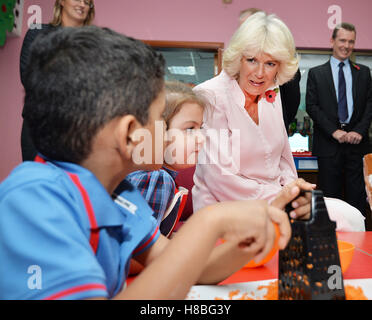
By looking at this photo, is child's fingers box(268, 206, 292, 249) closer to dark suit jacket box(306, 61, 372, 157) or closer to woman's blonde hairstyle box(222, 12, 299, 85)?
woman's blonde hairstyle box(222, 12, 299, 85)

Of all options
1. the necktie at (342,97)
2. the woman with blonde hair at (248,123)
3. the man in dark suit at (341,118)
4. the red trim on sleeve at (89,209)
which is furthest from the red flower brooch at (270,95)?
the necktie at (342,97)

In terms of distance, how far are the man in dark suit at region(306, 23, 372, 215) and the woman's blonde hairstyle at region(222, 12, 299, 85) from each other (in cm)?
175

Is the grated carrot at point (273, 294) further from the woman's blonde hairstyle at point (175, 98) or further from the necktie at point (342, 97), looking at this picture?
the necktie at point (342, 97)

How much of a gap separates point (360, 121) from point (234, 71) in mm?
2179

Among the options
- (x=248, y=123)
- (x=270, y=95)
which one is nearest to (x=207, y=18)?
(x=270, y=95)

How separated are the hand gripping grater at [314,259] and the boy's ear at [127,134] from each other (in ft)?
0.95

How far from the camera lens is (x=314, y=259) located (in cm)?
56

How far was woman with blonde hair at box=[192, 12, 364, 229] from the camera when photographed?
164 centimetres

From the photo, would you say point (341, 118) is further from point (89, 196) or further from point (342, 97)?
point (89, 196)

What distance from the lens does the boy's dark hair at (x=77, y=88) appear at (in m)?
0.50

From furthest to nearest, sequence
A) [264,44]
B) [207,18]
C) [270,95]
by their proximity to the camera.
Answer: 1. [207,18]
2. [270,95]
3. [264,44]

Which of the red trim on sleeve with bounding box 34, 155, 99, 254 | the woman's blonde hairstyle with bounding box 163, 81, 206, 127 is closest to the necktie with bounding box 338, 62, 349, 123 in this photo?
the woman's blonde hairstyle with bounding box 163, 81, 206, 127

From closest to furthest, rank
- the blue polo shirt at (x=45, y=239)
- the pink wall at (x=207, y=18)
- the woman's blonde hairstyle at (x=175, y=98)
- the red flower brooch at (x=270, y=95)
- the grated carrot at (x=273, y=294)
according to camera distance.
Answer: the blue polo shirt at (x=45, y=239), the grated carrot at (x=273, y=294), the woman's blonde hairstyle at (x=175, y=98), the red flower brooch at (x=270, y=95), the pink wall at (x=207, y=18)

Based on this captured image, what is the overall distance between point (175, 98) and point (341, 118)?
2.64m
